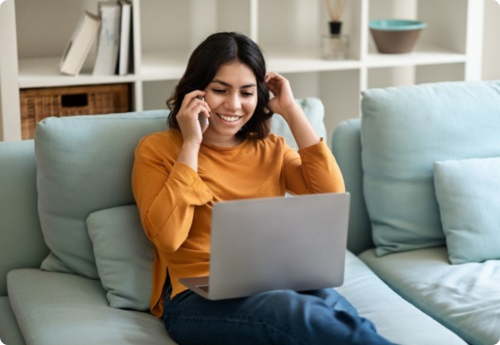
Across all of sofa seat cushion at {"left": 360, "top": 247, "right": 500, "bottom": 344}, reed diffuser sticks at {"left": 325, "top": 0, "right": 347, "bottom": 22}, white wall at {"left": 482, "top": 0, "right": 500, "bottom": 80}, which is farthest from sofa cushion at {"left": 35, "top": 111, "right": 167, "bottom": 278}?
white wall at {"left": 482, "top": 0, "right": 500, "bottom": 80}

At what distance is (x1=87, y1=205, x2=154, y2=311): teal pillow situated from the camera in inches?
83.6

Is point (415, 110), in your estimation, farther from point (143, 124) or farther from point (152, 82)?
point (152, 82)

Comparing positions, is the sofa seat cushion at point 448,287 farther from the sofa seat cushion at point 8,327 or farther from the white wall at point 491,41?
the white wall at point 491,41

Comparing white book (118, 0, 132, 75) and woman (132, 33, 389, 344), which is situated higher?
white book (118, 0, 132, 75)

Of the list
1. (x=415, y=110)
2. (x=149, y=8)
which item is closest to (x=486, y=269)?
(x=415, y=110)

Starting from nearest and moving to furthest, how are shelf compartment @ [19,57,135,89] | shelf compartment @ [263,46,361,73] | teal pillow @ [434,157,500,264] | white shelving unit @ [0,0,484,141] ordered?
1. teal pillow @ [434,157,500,264]
2. shelf compartment @ [19,57,135,89]
3. white shelving unit @ [0,0,484,141]
4. shelf compartment @ [263,46,361,73]

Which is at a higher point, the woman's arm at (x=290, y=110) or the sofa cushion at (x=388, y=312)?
the woman's arm at (x=290, y=110)

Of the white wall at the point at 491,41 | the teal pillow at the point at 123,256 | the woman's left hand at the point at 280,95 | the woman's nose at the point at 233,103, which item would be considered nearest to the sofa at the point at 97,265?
the teal pillow at the point at 123,256

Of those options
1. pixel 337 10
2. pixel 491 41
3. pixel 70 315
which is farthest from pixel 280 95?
pixel 491 41

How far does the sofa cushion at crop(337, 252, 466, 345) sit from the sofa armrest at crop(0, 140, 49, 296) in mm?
785

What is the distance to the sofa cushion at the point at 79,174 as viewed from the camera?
216 centimetres

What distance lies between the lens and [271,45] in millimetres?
3641

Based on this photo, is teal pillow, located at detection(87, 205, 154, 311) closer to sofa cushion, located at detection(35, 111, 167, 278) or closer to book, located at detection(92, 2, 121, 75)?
sofa cushion, located at detection(35, 111, 167, 278)

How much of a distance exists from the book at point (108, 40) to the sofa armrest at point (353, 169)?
0.89m
